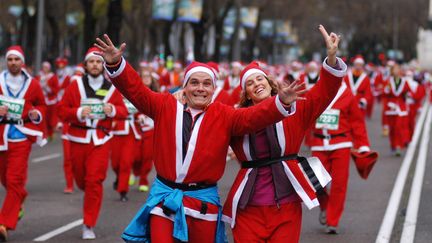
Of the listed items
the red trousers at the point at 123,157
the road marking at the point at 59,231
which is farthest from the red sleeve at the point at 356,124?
the red trousers at the point at 123,157

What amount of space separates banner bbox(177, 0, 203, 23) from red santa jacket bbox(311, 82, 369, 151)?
120ft

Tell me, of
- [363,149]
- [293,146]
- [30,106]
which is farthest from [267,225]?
[30,106]

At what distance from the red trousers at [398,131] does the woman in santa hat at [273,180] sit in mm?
15473

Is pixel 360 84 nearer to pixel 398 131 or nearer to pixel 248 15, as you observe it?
pixel 398 131

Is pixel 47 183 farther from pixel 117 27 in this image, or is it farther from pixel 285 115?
pixel 117 27

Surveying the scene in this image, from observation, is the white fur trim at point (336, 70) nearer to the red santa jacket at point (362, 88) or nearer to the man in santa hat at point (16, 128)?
the man in santa hat at point (16, 128)

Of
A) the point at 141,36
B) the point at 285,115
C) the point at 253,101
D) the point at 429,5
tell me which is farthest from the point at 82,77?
the point at 429,5

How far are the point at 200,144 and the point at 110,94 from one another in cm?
482

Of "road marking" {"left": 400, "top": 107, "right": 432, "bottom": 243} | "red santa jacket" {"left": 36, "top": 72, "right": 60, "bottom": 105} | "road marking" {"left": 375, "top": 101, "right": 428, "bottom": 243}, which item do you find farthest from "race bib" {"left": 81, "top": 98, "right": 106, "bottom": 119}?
"red santa jacket" {"left": 36, "top": 72, "right": 60, "bottom": 105}

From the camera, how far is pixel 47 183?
16.9m

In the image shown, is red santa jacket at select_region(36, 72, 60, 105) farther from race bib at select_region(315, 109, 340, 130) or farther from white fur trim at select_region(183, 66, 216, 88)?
white fur trim at select_region(183, 66, 216, 88)

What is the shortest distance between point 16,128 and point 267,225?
4836 millimetres

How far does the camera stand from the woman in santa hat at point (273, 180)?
7121 millimetres

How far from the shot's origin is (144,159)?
15750mm
